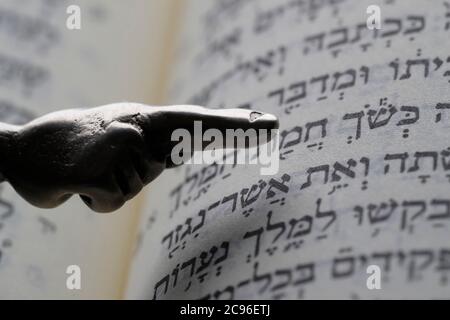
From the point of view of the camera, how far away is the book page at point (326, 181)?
46cm

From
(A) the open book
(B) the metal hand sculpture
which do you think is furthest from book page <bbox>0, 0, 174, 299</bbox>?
(B) the metal hand sculpture

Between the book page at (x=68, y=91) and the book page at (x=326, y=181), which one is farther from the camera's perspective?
the book page at (x=68, y=91)

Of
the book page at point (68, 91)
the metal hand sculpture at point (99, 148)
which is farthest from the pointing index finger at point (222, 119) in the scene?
the book page at point (68, 91)

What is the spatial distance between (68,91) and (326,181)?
28 cm

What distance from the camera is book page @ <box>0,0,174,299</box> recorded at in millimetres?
592

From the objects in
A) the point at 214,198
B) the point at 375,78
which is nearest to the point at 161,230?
the point at 214,198

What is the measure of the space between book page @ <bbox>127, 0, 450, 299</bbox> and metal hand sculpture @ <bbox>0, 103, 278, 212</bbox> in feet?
0.19

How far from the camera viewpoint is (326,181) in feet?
1.63

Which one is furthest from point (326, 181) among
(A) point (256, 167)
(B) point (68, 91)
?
(B) point (68, 91)

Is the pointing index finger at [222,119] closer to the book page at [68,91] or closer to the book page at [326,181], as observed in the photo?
the book page at [326,181]

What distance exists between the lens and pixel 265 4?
2.21 feet

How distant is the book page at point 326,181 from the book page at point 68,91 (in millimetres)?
37

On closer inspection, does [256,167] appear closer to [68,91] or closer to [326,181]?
[326,181]
